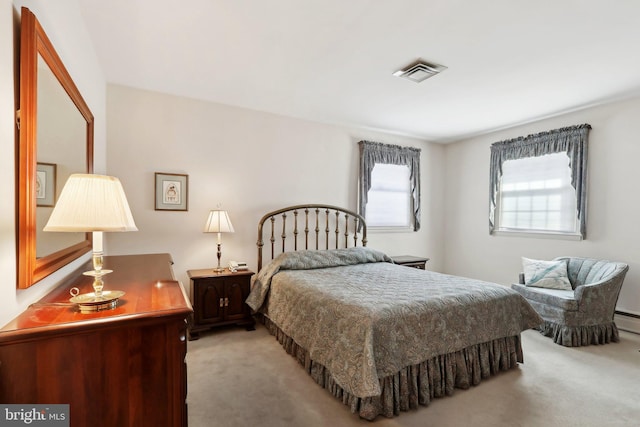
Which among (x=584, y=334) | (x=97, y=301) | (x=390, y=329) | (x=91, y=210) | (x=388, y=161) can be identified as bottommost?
(x=584, y=334)

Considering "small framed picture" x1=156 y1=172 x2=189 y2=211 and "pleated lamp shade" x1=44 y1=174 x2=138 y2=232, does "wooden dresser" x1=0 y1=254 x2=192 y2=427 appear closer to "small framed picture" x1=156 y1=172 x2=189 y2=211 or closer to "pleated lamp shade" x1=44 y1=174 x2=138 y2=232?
"pleated lamp shade" x1=44 y1=174 x2=138 y2=232

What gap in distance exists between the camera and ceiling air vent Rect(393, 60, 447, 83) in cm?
269

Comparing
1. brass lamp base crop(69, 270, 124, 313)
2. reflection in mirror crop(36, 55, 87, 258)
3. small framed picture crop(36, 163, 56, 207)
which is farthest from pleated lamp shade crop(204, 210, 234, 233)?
brass lamp base crop(69, 270, 124, 313)

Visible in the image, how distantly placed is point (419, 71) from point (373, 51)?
1.79 feet

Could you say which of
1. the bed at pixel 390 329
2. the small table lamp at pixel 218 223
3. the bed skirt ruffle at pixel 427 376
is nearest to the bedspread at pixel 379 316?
the bed at pixel 390 329

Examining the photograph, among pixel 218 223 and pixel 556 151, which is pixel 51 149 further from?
pixel 556 151

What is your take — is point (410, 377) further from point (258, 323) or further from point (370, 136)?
point (370, 136)

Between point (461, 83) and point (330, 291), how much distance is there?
2392 mm

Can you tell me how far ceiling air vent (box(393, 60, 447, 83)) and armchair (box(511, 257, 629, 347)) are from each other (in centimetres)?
258

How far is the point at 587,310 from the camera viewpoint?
3.08m

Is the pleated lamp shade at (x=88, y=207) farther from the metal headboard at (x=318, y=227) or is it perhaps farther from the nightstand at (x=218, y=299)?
the metal headboard at (x=318, y=227)

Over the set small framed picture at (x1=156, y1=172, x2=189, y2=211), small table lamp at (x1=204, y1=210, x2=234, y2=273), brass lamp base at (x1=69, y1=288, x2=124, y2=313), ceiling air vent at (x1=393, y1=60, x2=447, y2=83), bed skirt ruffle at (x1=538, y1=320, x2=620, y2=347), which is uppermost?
ceiling air vent at (x1=393, y1=60, x2=447, y2=83)

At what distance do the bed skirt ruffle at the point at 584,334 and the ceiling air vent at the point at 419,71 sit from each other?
8.77 ft

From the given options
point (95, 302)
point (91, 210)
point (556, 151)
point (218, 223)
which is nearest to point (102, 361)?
point (95, 302)
